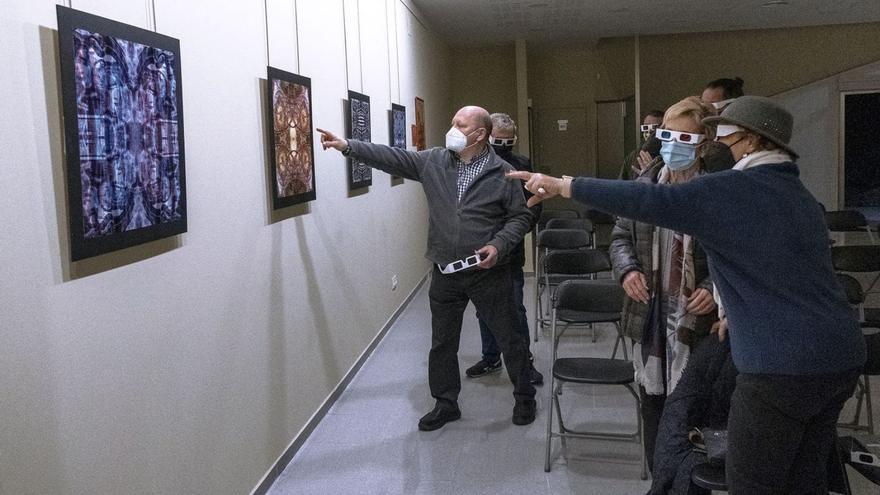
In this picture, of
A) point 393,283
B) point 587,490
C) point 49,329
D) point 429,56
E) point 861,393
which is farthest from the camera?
point 429,56

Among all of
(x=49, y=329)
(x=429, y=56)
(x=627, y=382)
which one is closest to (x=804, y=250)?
(x=627, y=382)

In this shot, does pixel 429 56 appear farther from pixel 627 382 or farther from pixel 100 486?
pixel 100 486

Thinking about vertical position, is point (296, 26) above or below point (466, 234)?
above

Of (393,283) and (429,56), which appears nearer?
(393,283)

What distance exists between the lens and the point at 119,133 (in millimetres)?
2020

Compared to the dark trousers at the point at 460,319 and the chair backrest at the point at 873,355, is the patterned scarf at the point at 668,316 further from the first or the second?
the dark trousers at the point at 460,319

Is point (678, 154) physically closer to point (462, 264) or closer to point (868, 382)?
point (462, 264)

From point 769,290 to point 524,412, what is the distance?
2.23m

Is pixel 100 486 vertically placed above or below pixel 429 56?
below

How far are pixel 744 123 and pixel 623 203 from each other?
0.39 meters

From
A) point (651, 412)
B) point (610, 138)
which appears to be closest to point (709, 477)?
point (651, 412)

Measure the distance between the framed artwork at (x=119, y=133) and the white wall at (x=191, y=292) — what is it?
5 cm

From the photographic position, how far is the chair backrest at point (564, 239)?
5.89m

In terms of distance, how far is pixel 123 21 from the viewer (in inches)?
84.0
